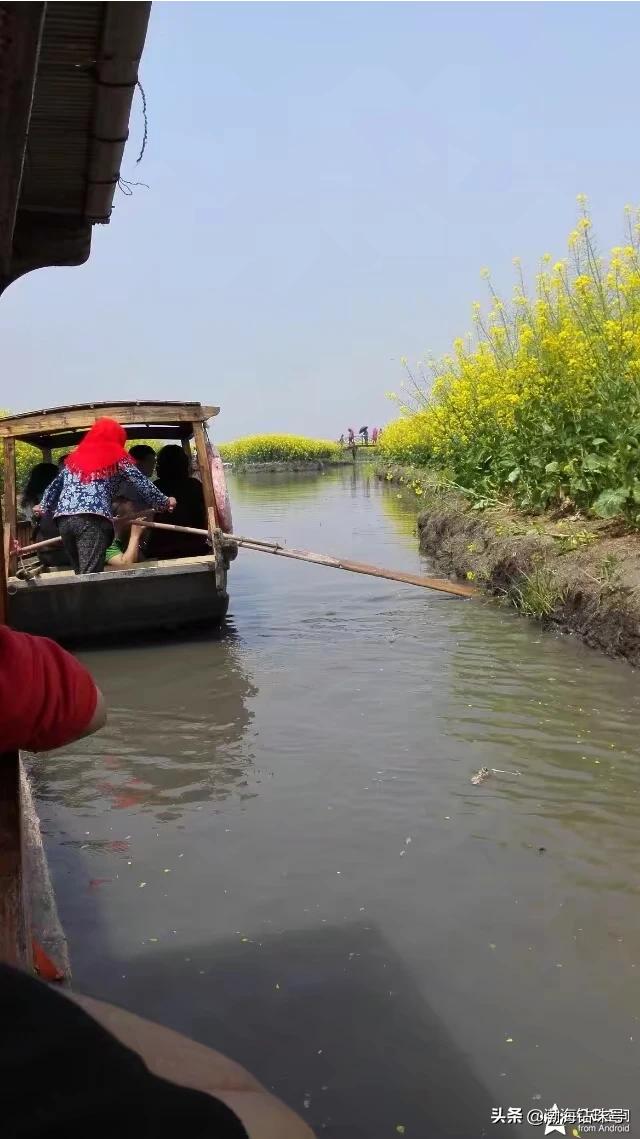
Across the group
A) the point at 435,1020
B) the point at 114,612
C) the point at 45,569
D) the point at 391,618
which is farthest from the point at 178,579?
the point at 435,1020

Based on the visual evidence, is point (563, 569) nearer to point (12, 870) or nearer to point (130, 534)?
point (130, 534)

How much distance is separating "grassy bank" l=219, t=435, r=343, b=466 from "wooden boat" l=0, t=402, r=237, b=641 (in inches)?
1725

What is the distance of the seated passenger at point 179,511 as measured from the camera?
28.7ft

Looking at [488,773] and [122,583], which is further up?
[122,583]

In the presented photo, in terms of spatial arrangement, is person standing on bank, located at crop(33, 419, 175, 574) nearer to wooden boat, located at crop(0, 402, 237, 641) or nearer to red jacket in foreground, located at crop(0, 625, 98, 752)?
wooden boat, located at crop(0, 402, 237, 641)

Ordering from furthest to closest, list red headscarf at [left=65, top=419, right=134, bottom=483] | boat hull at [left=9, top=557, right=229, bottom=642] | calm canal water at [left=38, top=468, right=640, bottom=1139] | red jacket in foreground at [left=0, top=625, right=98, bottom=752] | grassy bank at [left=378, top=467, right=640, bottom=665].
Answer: red headscarf at [left=65, top=419, right=134, bottom=483], boat hull at [left=9, top=557, right=229, bottom=642], grassy bank at [left=378, top=467, right=640, bottom=665], calm canal water at [left=38, top=468, right=640, bottom=1139], red jacket in foreground at [left=0, top=625, right=98, bottom=752]

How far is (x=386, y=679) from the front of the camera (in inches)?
256

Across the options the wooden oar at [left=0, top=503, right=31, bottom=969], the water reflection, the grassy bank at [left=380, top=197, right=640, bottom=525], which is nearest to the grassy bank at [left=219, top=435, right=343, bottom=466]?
the grassy bank at [left=380, top=197, right=640, bottom=525]

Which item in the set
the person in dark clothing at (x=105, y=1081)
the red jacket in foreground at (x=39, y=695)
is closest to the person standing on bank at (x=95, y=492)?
the red jacket in foreground at (x=39, y=695)

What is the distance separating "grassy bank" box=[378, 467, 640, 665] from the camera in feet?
21.4

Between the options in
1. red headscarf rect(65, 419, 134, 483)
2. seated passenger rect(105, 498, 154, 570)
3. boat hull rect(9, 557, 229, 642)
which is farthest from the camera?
seated passenger rect(105, 498, 154, 570)

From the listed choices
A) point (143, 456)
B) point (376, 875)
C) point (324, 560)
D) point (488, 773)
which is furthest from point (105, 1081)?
point (143, 456)

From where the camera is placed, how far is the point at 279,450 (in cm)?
5297

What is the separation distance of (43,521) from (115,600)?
1.17 m
